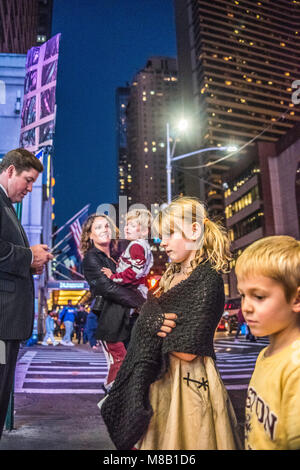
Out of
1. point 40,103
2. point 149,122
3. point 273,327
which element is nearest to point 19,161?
point 273,327

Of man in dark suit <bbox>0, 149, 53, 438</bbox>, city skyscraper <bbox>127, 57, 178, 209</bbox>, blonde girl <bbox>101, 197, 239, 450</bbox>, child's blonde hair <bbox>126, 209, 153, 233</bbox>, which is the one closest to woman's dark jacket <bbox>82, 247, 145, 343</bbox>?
child's blonde hair <bbox>126, 209, 153, 233</bbox>

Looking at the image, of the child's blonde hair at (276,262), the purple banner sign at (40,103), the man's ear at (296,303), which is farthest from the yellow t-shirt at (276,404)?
the purple banner sign at (40,103)

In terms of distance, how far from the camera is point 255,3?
11148 millimetres

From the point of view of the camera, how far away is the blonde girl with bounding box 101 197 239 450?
2.07 meters

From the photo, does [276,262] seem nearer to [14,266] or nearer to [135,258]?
[14,266]

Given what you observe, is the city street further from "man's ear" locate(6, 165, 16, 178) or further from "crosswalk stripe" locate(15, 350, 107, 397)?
"man's ear" locate(6, 165, 16, 178)

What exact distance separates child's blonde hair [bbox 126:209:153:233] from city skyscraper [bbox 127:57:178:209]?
6434 inches

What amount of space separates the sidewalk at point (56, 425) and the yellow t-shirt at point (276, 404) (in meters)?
2.03

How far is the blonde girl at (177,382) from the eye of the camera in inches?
81.6

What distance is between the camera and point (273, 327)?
1748 millimetres

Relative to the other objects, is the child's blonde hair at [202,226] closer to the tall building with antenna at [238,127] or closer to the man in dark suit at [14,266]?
the man in dark suit at [14,266]

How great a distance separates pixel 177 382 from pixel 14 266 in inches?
57.2

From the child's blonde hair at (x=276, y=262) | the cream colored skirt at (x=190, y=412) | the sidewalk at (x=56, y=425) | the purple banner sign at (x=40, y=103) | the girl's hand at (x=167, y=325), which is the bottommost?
the sidewalk at (x=56, y=425)
